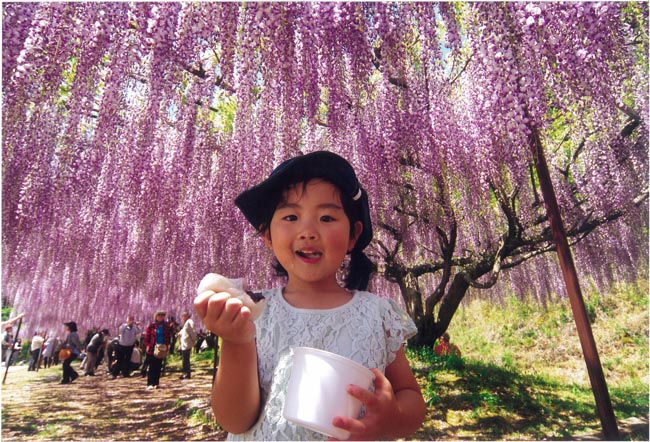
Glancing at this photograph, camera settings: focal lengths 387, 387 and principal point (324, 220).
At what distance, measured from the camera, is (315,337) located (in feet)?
3.94

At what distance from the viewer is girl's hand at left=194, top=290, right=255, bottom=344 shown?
896 millimetres

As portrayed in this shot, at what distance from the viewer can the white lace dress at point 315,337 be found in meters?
1.12

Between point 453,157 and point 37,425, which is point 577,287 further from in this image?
point 37,425

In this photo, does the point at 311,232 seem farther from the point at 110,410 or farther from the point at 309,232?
the point at 110,410

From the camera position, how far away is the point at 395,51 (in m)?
2.77

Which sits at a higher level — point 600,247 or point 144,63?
point 144,63

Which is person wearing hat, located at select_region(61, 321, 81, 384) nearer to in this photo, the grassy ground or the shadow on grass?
the grassy ground

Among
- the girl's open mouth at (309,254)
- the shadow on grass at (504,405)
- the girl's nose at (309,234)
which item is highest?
the girl's nose at (309,234)

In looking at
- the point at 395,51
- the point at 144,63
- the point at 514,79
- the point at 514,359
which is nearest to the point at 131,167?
the point at 144,63

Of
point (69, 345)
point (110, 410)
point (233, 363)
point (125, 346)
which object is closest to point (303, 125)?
point (233, 363)

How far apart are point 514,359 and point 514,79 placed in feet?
37.9

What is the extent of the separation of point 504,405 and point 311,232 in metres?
6.15

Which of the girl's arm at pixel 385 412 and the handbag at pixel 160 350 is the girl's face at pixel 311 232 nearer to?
the girl's arm at pixel 385 412

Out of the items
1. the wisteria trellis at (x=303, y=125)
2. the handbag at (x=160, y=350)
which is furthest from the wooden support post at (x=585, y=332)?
the handbag at (x=160, y=350)
